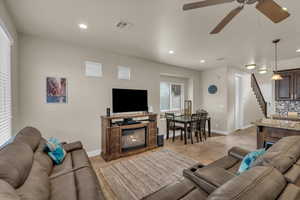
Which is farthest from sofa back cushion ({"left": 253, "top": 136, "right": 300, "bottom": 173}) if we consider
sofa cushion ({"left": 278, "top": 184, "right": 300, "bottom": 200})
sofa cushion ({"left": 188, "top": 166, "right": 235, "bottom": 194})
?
sofa cushion ({"left": 188, "top": 166, "right": 235, "bottom": 194})

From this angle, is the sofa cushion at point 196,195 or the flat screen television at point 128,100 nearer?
the sofa cushion at point 196,195

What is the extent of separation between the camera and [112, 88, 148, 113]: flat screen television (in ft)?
11.6

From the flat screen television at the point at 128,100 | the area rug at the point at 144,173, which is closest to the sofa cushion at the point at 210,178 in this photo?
the area rug at the point at 144,173

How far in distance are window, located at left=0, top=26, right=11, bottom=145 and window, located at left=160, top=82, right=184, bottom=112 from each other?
411 centimetres

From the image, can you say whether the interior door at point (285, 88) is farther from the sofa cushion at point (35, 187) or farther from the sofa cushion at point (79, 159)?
the sofa cushion at point (35, 187)

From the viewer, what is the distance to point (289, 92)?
419 cm

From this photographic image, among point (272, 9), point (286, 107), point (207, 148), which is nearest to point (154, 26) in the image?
point (272, 9)

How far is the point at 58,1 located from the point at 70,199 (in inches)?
89.4

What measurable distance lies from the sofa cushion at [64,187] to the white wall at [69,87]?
1826 mm

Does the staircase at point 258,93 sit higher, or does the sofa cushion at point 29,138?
the staircase at point 258,93

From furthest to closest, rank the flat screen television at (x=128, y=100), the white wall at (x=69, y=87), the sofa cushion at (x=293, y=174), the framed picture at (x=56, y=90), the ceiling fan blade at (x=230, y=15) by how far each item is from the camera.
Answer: the flat screen television at (x=128, y=100)
the framed picture at (x=56, y=90)
the white wall at (x=69, y=87)
the ceiling fan blade at (x=230, y=15)
the sofa cushion at (x=293, y=174)

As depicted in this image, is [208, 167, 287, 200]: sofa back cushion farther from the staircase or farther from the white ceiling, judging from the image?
the staircase

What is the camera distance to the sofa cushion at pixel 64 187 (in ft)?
4.01

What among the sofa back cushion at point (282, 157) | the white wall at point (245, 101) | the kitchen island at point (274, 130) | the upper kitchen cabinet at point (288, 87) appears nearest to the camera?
the sofa back cushion at point (282, 157)
